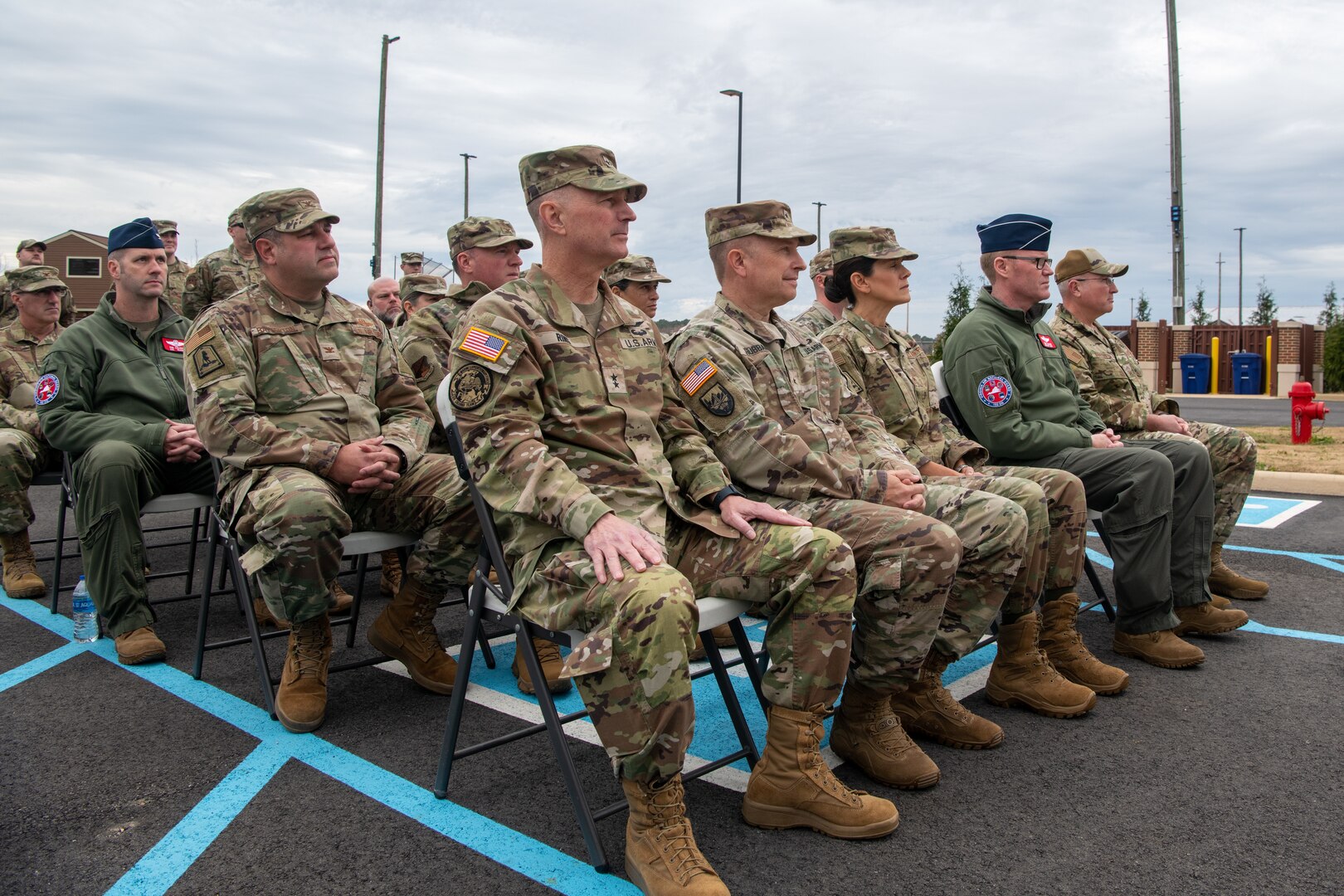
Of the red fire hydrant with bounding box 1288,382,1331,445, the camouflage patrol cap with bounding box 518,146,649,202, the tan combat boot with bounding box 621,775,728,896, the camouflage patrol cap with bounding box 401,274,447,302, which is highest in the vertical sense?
the camouflage patrol cap with bounding box 401,274,447,302

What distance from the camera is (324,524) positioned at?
3354mm

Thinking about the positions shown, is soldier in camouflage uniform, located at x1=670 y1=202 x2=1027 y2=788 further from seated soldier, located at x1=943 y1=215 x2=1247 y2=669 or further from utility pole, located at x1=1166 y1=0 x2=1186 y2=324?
utility pole, located at x1=1166 y1=0 x2=1186 y2=324

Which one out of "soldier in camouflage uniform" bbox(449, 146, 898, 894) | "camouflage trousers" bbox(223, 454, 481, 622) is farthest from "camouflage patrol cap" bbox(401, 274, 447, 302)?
"soldier in camouflage uniform" bbox(449, 146, 898, 894)

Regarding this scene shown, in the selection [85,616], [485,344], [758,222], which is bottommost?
[85,616]

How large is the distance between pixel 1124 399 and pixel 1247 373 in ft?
78.5

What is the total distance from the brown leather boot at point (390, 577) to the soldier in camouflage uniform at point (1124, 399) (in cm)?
379

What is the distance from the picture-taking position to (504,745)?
332 cm

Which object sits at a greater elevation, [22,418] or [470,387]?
[470,387]

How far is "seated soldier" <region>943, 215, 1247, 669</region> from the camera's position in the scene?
→ 13.2ft

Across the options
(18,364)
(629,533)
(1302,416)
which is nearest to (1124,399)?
(629,533)

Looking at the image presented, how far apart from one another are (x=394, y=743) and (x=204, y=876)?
890 millimetres

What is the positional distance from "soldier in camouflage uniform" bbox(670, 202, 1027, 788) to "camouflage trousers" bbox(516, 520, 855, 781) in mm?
323

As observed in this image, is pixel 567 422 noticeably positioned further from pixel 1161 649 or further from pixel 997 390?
pixel 1161 649

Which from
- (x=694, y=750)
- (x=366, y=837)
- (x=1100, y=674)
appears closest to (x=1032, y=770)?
(x=1100, y=674)
